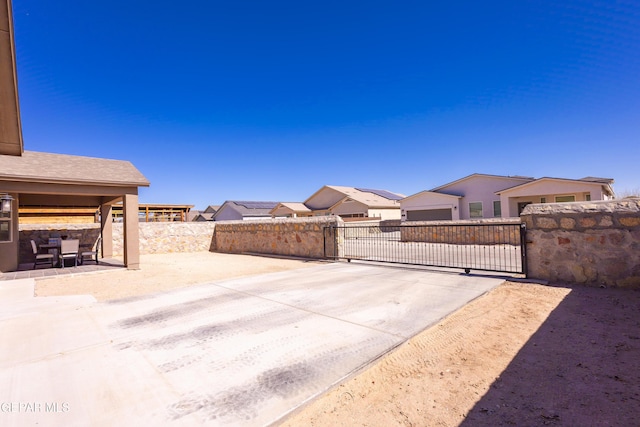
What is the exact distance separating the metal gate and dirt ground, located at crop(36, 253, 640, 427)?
314cm

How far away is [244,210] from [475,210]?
33050 mm

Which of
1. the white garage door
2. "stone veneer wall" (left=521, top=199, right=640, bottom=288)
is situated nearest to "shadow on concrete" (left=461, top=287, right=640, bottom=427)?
"stone veneer wall" (left=521, top=199, right=640, bottom=288)

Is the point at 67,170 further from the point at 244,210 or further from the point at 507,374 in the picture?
the point at 244,210

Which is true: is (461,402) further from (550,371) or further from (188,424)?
(188,424)

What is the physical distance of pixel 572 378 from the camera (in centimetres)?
290

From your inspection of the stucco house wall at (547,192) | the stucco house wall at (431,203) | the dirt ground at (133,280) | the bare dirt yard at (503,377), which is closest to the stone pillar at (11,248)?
the dirt ground at (133,280)

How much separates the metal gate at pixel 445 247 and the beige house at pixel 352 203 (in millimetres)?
18109

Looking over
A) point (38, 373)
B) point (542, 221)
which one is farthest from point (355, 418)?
point (542, 221)

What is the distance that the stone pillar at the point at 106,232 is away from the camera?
14.9 meters

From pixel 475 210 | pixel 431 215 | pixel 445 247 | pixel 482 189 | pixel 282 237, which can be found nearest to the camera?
pixel 282 237

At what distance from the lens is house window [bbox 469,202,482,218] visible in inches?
1168

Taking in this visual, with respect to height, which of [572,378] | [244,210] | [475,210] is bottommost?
[572,378]

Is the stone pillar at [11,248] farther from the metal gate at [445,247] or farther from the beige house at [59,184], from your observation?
the metal gate at [445,247]

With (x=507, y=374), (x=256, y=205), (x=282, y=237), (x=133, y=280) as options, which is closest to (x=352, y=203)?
(x=256, y=205)
